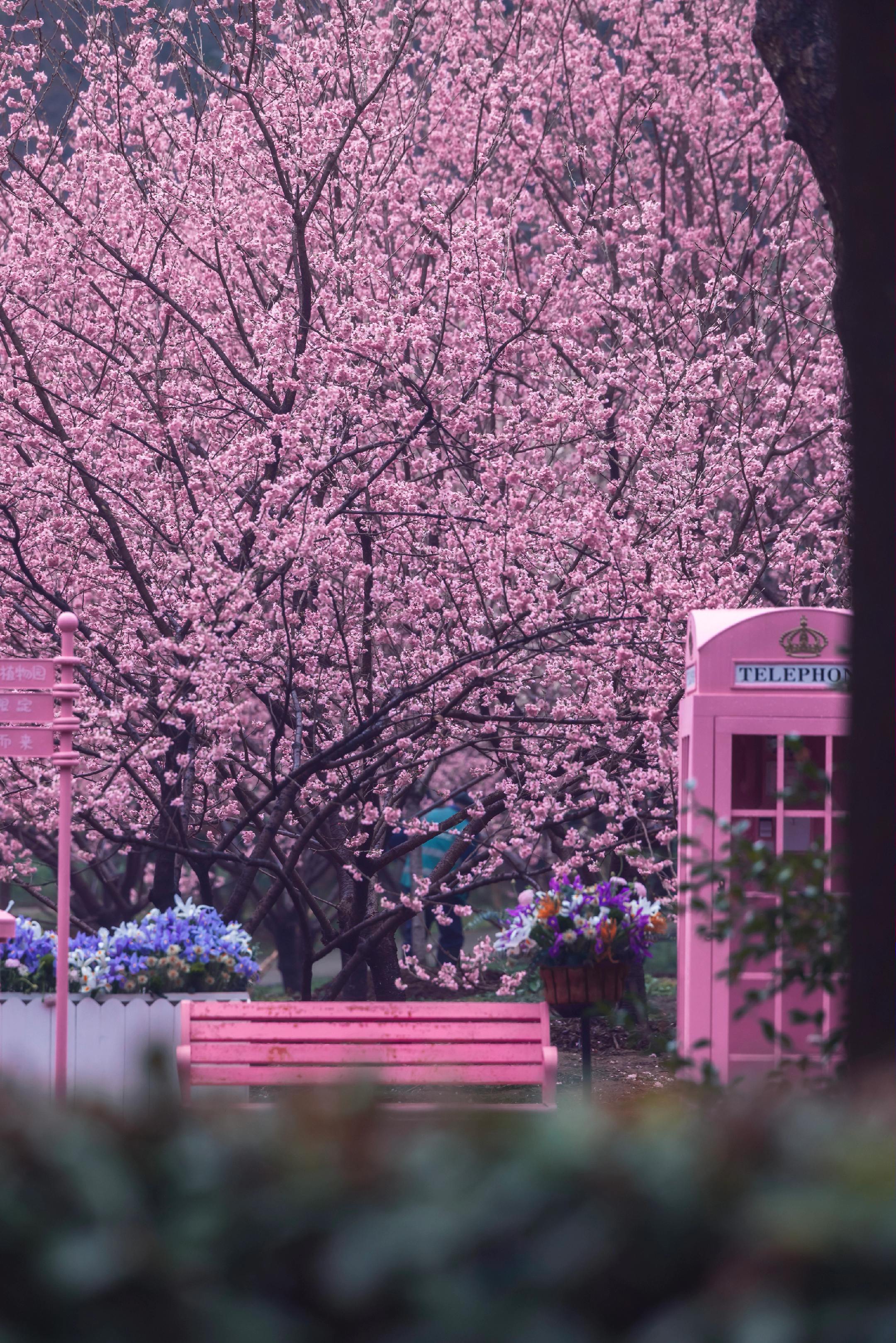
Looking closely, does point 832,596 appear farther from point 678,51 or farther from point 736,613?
point 678,51

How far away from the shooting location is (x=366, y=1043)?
6.81 m

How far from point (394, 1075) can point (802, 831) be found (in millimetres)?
2188

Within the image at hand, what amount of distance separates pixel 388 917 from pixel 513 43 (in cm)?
892

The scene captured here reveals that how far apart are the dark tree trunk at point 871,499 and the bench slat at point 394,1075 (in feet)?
12.4

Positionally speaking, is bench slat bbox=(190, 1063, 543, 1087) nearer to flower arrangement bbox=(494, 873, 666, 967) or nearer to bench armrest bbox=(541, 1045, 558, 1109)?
bench armrest bbox=(541, 1045, 558, 1109)

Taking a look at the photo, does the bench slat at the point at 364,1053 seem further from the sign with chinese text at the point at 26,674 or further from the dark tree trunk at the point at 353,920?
the dark tree trunk at the point at 353,920

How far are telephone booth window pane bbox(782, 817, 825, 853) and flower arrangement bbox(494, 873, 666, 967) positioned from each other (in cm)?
67

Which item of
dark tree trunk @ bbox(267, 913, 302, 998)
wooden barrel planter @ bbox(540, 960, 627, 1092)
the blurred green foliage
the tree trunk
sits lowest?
dark tree trunk @ bbox(267, 913, 302, 998)

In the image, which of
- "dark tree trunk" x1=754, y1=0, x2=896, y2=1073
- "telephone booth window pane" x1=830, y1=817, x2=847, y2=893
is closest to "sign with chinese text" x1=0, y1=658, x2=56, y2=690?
"telephone booth window pane" x1=830, y1=817, x2=847, y2=893

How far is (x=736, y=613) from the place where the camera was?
595 centimetres

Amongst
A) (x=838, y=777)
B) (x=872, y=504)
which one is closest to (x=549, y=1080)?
(x=838, y=777)

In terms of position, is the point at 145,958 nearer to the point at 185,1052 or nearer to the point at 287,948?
the point at 185,1052

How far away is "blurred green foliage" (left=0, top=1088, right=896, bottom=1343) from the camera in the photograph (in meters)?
1.72

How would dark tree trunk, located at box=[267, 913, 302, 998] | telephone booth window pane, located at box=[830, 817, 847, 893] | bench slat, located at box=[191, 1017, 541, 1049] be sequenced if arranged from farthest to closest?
1. dark tree trunk, located at box=[267, 913, 302, 998]
2. bench slat, located at box=[191, 1017, 541, 1049]
3. telephone booth window pane, located at box=[830, 817, 847, 893]
